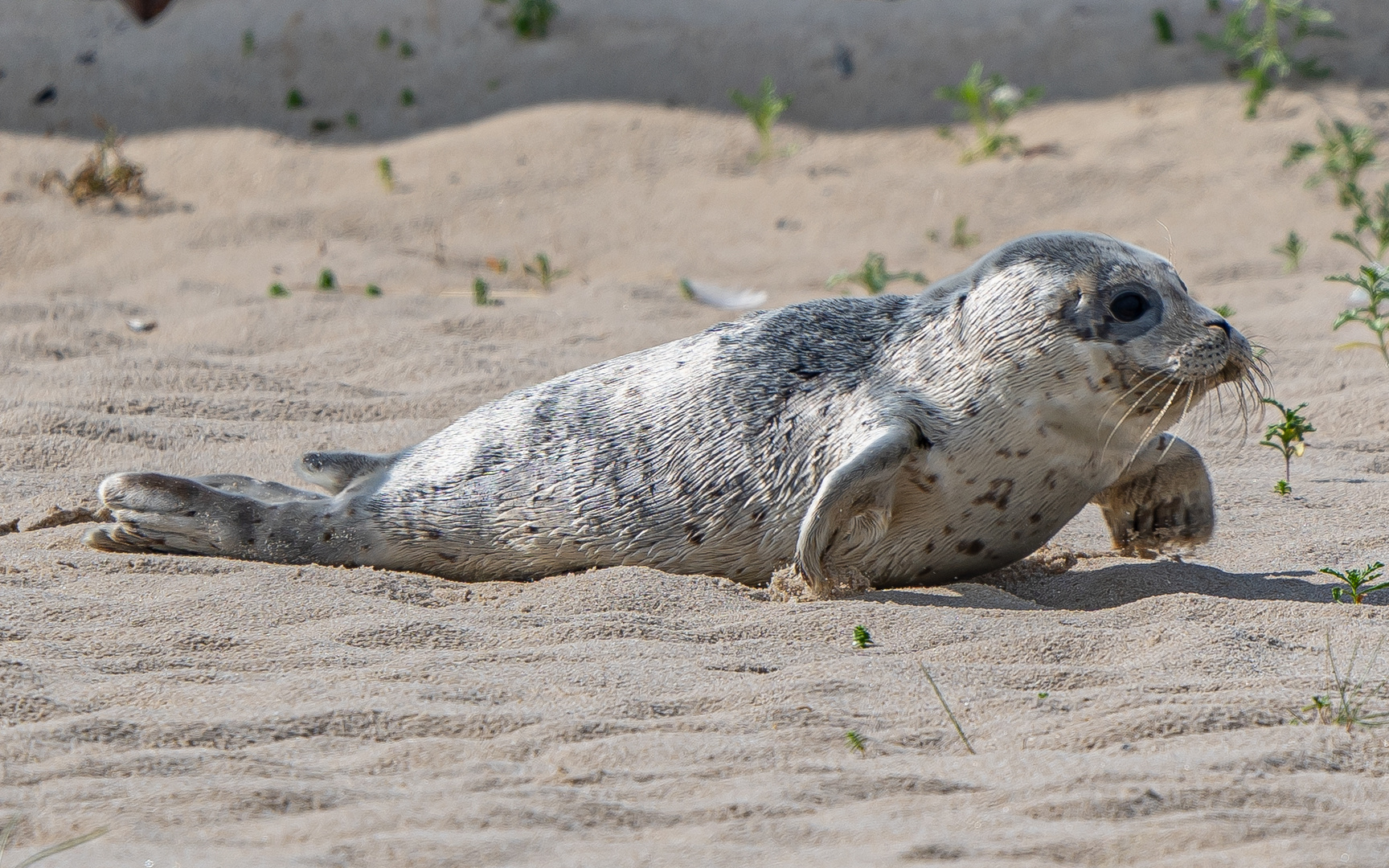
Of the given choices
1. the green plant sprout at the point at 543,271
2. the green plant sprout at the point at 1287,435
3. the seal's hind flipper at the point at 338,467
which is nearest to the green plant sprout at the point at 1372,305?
the green plant sprout at the point at 1287,435

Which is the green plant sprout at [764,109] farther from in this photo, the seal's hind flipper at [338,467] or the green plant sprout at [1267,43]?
the seal's hind flipper at [338,467]

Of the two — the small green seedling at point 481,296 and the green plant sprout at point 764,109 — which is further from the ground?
the green plant sprout at point 764,109

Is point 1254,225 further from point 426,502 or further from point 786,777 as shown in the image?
point 786,777

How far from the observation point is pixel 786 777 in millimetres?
2432

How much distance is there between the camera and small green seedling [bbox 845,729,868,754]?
2.57m

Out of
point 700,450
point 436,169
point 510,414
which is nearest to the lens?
point 700,450

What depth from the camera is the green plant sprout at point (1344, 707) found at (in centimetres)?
262

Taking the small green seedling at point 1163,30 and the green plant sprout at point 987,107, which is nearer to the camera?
the green plant sprout at point 987,107

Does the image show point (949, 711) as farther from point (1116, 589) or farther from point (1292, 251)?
point (1292, 251)

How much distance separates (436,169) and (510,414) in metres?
4.44

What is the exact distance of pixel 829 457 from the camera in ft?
12.0

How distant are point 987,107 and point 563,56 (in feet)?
7.82

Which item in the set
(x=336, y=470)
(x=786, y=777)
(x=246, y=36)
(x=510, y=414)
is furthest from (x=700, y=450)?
(x=246, y=36)

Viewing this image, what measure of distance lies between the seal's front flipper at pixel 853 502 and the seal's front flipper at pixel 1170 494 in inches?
28.0
